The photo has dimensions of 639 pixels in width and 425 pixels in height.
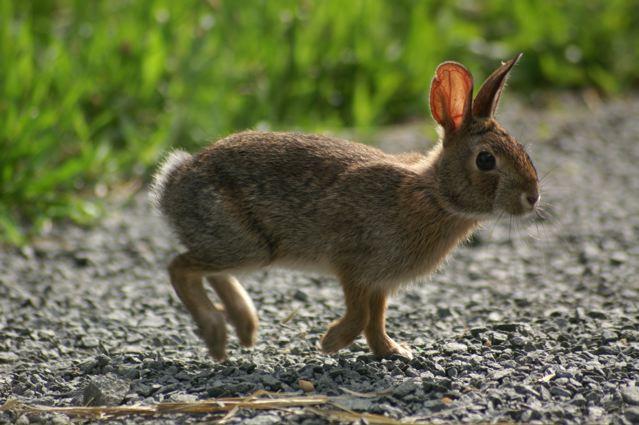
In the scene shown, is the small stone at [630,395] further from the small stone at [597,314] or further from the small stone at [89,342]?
the small stone at [89,342]

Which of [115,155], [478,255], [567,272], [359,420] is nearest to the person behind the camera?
[359,420]

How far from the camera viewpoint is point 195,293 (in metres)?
5.03

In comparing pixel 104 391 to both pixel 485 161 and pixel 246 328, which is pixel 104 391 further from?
pixel 485 161

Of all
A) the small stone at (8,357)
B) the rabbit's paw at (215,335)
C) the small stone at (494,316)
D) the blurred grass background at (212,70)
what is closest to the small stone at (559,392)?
the small stone at (494,316)

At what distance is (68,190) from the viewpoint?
7.00m

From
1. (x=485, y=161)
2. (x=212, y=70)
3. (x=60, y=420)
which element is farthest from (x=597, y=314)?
(x=212, y=70)

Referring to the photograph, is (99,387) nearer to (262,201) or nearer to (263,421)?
(263,421)

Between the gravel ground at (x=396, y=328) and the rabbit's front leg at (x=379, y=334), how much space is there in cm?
7

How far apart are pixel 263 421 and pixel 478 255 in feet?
9.72

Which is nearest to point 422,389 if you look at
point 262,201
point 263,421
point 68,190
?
point 263,421

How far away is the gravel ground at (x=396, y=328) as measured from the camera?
4.23 meters

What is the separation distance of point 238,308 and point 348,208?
765 mm

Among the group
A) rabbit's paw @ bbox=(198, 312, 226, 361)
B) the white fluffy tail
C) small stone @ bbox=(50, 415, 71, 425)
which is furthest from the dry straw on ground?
the white fluffy tail

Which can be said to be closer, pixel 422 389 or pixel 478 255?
pixel 422 389
